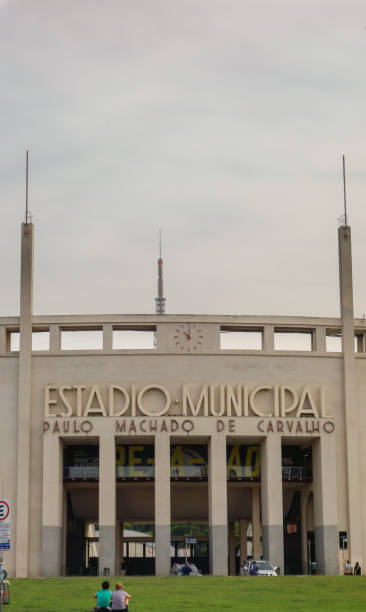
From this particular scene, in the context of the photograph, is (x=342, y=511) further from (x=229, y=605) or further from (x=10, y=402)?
(x=229, y=605)

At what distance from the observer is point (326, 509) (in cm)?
7238

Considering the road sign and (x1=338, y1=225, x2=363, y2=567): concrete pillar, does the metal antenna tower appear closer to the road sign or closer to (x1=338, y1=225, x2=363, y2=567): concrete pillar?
(x1=338, y1=225, x2=363, y2=567): concrete pillar

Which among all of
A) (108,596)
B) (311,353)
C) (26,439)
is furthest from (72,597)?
(311,353)

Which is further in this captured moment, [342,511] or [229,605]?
[342,511]

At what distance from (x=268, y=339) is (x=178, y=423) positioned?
8.39 meters

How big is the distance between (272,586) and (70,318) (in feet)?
94.0

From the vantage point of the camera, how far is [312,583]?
5306 cm

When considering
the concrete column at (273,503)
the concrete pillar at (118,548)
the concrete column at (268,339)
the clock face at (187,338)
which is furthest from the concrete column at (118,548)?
the concrete column at (268,339)

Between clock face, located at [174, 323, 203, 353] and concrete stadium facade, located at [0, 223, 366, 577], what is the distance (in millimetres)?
66

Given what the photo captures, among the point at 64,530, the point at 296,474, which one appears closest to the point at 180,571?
the point at 64,530

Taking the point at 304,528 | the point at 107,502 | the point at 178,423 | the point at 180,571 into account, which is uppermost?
the point at 178,423

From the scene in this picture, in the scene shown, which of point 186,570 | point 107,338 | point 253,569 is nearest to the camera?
point 253,569

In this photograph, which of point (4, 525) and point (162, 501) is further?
point (162, 501)

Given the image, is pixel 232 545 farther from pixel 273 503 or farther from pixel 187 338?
pixel 187 338
